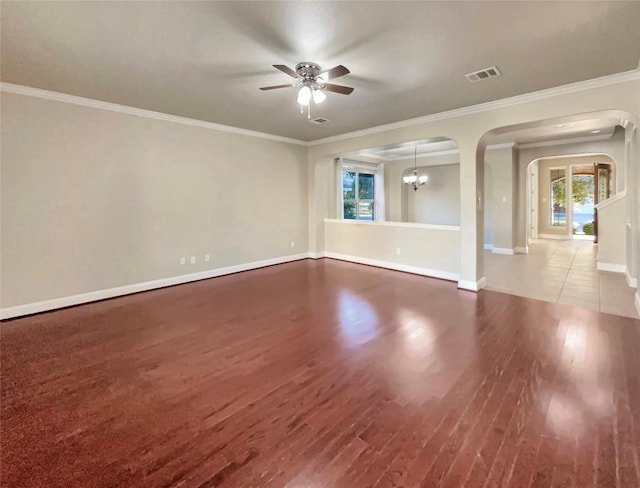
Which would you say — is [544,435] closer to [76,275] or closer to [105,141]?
[76,275]

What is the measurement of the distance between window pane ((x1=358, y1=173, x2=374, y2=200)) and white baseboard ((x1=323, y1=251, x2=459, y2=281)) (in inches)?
126

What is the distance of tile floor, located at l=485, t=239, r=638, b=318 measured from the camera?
173 inches

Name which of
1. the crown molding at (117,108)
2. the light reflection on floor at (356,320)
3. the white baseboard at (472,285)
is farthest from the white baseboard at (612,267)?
the crown molding at (117,108)

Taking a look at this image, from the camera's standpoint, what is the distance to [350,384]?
247 centimetres

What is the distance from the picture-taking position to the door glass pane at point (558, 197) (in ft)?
35.9

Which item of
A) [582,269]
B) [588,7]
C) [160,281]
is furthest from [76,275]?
[582,269]

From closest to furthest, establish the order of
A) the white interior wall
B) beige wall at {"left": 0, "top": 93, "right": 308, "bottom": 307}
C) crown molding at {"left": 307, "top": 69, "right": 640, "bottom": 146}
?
crown molding at {"left": 307, "top": 69, "right": 640, "bottom": 146}
beige wall at {"left": 0, "top": 93, "right": 308, "bottom": 307}
the white interior wall

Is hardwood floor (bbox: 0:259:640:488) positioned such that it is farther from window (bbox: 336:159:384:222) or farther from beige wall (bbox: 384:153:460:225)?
beige wall (bbox: 384:153:460:225)

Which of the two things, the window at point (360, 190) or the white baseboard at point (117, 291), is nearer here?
the white baseboard at point (117, 291)

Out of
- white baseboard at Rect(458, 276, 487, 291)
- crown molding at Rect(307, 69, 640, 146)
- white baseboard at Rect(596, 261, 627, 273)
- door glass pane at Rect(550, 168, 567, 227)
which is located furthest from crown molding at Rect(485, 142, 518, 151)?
white baseboard at Rect(458, 276, 487, 291)

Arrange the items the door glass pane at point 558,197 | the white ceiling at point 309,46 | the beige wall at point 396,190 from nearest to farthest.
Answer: the white ceiling at point 309,46
the beige wall at point 396,190
the door glass pane at point 558,197

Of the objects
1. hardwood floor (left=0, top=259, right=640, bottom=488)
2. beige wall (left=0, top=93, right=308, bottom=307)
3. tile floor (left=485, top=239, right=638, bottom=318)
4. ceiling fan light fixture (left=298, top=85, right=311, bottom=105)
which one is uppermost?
ceiling fan light fixture (left=298, top=85, right=311, bottom=105)

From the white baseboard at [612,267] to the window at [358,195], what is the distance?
5.85m

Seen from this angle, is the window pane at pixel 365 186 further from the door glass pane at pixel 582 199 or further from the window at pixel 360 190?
the door glass pane at pixel 582 199
